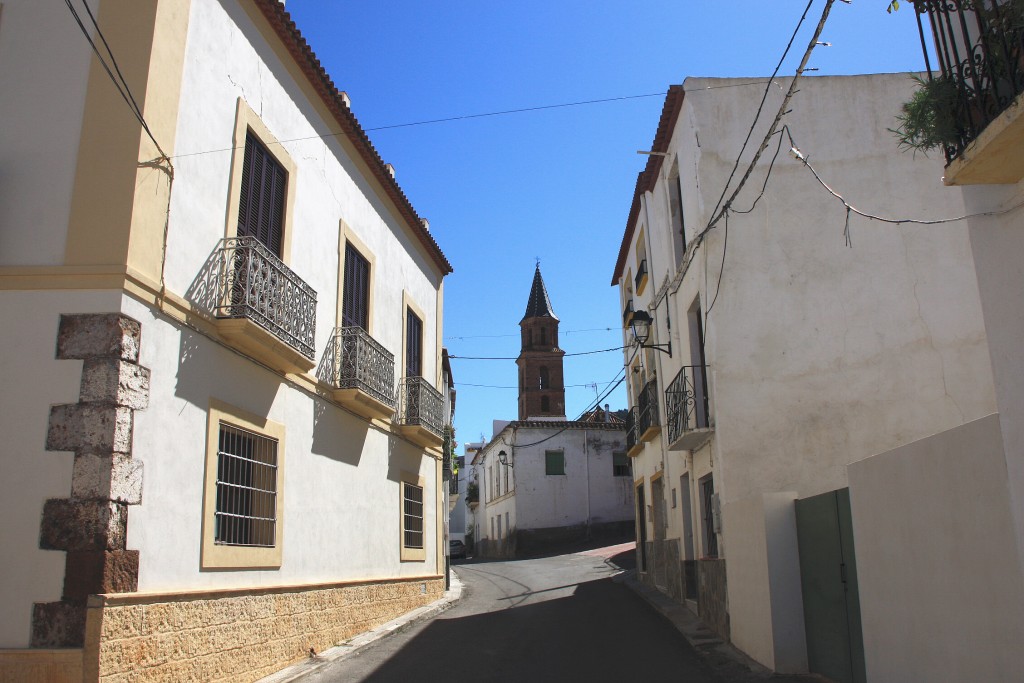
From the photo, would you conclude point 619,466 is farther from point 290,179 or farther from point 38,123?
point 38,123

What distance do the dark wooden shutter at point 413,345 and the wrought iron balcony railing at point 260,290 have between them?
5727 millimetres

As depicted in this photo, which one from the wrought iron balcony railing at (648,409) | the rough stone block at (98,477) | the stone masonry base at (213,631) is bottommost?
the stone masonry base at (213,631)

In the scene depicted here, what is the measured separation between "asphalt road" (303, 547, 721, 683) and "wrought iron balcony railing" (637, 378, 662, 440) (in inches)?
134

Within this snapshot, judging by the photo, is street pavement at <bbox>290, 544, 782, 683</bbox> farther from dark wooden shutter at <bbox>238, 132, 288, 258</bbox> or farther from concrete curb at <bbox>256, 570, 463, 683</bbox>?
dark wooden shutter at <bbox>238, 132, 288, 258</bbox>

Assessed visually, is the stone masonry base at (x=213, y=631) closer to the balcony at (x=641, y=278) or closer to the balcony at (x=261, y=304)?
the balcony at (x=261, y=304)

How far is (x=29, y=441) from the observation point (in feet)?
21.3

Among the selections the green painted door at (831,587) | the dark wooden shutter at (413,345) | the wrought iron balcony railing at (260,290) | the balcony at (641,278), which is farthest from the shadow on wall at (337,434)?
the balcony at (641,278)

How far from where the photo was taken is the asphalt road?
28.2ft

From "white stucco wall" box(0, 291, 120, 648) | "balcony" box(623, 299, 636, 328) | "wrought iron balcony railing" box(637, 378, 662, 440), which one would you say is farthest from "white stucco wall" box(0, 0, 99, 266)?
"balcony" box(623, 299, 636, 328)

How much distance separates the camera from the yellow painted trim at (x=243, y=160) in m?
8.70

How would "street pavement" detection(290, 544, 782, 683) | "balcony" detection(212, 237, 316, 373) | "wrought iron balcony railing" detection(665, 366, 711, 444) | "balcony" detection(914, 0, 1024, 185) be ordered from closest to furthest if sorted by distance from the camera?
"balcony" detection(914, 0, 1024, 185), "balcony" detection(212, 237, 316, 373), "street pavement" detection(290, 544, 782, 683), "wrought iron balcony railing" detection(665, 366, 711, 444)

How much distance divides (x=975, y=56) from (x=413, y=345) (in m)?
12.1

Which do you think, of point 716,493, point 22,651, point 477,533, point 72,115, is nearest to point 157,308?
point 72,115

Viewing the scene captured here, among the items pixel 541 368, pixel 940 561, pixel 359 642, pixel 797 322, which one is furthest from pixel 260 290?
pixel 541 368
